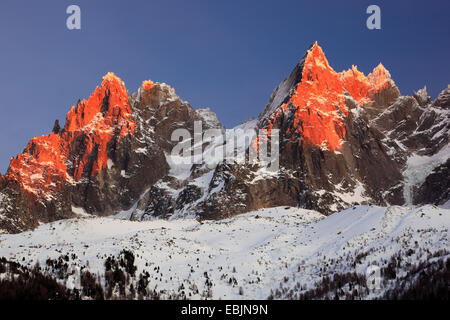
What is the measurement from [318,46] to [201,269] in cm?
17668

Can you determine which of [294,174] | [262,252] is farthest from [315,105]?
[262,252]

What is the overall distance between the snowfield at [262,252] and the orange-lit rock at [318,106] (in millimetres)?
117009

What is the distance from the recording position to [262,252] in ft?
135

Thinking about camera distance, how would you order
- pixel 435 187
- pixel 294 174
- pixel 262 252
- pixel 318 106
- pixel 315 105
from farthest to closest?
pixel 318 106 < pixel 315 105 < pixel 435 187 < pixel 294 174 < pixel 262 252

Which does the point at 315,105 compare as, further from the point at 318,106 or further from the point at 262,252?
the point at 262,252

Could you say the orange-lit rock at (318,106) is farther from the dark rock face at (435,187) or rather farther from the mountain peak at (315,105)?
the dark rock face at (435,187)

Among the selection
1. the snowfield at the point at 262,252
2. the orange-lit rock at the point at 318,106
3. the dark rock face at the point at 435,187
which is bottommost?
the snowfield at the point at 262,252

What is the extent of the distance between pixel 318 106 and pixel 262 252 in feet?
469

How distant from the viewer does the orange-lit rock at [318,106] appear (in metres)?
170

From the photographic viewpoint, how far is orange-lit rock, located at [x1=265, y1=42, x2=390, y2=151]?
170125mm

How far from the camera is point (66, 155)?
197375 millimetres

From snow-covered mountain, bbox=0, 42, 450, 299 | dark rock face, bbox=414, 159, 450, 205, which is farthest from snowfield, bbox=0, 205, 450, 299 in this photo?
dark rock face, bbox=414, 159, 450, 205

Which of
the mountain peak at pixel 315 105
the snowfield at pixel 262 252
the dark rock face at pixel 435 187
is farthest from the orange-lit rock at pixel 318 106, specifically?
the snowfield at pixel 262 252

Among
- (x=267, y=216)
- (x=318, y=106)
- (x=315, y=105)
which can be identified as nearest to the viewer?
(x=267, y=216)
